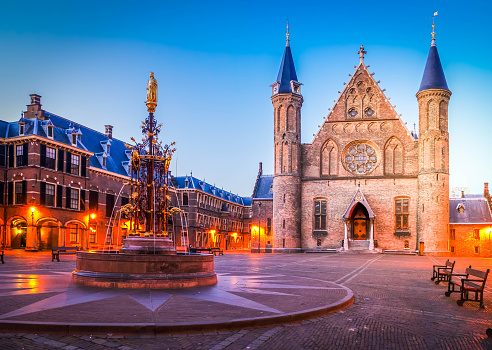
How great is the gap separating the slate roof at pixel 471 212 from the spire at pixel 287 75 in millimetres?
22596

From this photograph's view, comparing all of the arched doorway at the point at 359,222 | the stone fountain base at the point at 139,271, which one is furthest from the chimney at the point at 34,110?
the stone fountain base at the point at 139,271

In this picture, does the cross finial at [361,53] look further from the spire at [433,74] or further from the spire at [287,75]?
the spire at [287,75]

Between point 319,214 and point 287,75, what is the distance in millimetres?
16306

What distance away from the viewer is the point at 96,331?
24.8ft

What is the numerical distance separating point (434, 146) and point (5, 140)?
4124 cm

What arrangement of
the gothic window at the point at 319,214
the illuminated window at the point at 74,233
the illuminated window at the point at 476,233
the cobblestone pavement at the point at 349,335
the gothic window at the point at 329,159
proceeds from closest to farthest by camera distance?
the cobblestone pavement at the point at 349,335
the illuminated window at the point at 74,233
the illuminated window at the point at 476,233
the gothic window at the point at 319,214
the gothic window at the point at 329,159

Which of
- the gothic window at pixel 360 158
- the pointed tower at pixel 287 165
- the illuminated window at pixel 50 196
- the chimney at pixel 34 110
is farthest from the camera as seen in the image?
the pointed tower at pixel 287 165

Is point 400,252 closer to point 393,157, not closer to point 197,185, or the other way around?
point 393,157

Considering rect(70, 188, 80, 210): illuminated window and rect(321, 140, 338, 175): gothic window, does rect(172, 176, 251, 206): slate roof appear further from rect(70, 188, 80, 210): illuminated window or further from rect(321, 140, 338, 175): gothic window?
rect(321, 140, 338, 175): gothic window

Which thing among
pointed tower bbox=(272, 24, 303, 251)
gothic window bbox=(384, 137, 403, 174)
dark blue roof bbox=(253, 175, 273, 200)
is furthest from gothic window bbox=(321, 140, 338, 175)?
dark blue roof bbox=(253, 175, 273, 200)

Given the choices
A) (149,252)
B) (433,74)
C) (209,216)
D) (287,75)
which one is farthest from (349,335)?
(209,216)

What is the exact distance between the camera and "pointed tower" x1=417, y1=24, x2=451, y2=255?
4528 cm

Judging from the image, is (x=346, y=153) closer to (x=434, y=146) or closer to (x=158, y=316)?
(x=434, y=146)

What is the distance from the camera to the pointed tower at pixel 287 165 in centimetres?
5028
